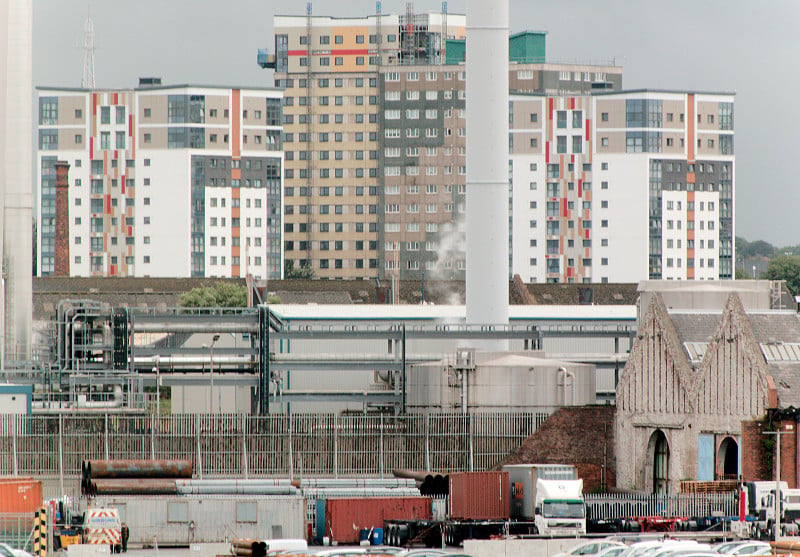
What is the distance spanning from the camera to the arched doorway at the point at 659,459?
197ft

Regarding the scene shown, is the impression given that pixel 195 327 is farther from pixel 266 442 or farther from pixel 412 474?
pixel 412 474

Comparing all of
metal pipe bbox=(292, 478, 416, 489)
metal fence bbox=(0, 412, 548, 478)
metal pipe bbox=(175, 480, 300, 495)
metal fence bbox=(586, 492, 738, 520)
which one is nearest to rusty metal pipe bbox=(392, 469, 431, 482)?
metal pipe bbox=(292, 478, 416, 489)

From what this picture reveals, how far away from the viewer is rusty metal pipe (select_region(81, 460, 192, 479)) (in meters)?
54.7

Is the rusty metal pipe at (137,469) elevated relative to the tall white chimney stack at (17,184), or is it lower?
lower

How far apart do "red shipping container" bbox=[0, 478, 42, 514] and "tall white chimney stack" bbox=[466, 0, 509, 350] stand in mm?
29718

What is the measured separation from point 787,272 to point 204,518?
5759 inches

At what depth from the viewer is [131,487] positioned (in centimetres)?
5275

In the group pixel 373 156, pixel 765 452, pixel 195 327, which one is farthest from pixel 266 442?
pixel 373 156

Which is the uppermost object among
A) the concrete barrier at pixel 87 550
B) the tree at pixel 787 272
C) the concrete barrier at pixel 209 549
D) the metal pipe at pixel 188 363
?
the tree at pixel 787 272

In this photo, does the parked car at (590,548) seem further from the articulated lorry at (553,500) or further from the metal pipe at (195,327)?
the metal pipe at (195,327)

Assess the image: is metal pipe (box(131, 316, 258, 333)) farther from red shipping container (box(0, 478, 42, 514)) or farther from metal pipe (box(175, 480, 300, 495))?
red shipping container (box(0, 478, 42, 514))

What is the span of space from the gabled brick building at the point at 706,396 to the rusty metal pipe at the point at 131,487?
61.8ft

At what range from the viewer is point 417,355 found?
246 feet

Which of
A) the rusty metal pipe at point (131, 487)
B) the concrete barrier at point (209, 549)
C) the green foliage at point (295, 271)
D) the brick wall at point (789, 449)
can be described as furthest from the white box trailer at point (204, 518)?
the green foliage at point (295, 271)
